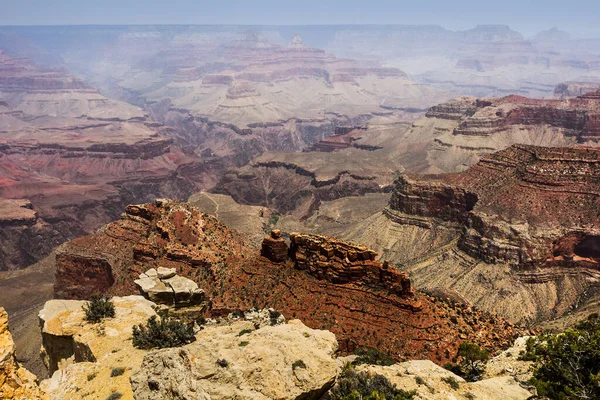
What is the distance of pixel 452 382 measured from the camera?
2405 centimetres

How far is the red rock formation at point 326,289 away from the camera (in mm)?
36531

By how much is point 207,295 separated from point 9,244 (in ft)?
431

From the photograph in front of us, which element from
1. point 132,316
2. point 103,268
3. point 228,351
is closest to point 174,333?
point 132,316

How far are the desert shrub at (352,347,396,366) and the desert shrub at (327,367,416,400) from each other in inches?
226

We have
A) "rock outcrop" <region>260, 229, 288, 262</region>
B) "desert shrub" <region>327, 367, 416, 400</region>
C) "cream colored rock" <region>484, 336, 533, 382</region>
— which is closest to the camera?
"desert shrub" <region>327, 367, 416, 400</region>

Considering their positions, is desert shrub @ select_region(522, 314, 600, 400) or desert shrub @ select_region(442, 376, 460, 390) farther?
desert shrub @ select_region(442, 376, 460, 390)

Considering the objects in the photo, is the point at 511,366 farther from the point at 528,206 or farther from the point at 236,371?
the point at 528,206

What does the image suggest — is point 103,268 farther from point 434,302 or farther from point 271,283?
point 434,302

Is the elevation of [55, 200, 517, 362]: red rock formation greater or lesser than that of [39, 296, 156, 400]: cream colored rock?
lesser

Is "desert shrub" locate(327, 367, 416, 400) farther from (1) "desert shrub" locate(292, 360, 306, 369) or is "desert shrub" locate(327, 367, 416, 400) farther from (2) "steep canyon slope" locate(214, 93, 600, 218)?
(2) "steep canyon slope" locate(214, 93, 600, 218)

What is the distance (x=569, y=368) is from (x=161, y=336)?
23.3 meters

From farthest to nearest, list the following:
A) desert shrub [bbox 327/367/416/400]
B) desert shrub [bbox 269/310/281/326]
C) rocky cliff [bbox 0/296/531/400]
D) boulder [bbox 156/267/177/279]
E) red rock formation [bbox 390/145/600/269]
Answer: red rock formation [bbox 390/145/600/269], boulder [bbox 156/267/177/279], desert shrub [bbox 269/310/281/326], desert shrub [bbox 327/367/416/400], rocky cliff [bbox 0/296/531/400]

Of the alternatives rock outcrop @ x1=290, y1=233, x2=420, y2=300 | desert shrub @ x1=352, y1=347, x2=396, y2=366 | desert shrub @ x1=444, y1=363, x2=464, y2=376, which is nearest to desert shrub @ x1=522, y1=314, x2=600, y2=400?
desert shrub @ x1=444, y1=363, x2=464, y2=376

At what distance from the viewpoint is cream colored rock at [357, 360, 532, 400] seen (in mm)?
22906
